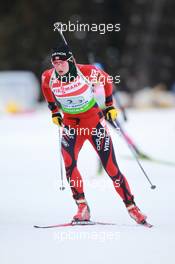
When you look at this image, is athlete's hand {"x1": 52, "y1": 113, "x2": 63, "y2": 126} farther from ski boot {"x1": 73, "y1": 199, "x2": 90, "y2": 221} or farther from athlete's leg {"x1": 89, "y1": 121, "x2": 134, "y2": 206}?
ski boot {"x1": 73, "y1": 199, "x2": 90, "y2": 221}

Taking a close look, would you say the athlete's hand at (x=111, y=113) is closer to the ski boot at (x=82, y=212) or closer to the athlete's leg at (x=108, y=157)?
the athlete's leg at (x=108, y=157)

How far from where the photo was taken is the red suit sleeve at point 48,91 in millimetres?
4012

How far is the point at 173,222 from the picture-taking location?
12.8 feet

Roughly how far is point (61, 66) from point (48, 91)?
1.05 ft

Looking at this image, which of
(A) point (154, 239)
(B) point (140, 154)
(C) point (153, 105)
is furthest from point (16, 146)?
(C) point (153, 105)

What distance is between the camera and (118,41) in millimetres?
10742

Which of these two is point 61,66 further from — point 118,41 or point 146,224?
point 118,41

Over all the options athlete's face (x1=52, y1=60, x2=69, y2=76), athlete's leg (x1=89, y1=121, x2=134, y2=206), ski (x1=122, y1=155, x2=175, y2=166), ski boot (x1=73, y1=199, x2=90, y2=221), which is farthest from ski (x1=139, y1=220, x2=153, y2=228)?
ski (x1=122, y1=155, x2=175, y2=166)

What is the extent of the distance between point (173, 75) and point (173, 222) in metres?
8.84

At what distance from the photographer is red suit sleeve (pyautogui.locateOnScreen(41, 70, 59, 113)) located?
4.01 meters

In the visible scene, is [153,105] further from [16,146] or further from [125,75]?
[16,146]

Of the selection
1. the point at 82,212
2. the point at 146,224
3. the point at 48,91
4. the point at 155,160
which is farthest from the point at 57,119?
the point at 155,160

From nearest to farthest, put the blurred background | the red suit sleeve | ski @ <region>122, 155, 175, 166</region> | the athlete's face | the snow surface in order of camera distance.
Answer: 1. the snow surface
2. the athlete's face
3. the red suit sleeve
4. ski @ <region>122, 155, 175, 166</region>
5. the blurred background

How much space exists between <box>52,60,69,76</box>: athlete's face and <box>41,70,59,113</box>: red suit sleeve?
0.13 metres
